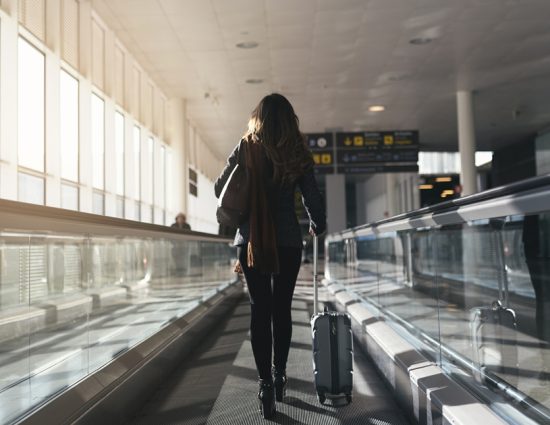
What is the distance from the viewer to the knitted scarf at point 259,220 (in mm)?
3131

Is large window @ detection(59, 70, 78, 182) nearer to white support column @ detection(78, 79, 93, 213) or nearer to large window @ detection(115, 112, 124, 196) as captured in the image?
white support column @ detection(78, 79, 93, 213)

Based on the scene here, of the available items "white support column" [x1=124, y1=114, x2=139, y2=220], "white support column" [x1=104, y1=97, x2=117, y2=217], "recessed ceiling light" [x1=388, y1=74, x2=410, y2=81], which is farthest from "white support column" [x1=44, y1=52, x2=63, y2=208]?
"recessed ceiling light" [x1=388, y1=74, x2=410, y2=81]

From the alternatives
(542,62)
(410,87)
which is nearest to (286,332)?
(542,62)

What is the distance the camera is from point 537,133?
21875 millimetres

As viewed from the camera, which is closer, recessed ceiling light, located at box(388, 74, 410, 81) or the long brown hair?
the long brown hair

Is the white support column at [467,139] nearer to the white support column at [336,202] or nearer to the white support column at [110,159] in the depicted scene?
the white support column at [110,159]

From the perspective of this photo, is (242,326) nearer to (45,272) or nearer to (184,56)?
(45,272)

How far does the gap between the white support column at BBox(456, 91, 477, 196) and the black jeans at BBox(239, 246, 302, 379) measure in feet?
41.0

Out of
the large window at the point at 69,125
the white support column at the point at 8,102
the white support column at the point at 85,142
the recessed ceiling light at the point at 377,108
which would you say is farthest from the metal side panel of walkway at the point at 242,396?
the recessed ceiling light at the point at 377,108

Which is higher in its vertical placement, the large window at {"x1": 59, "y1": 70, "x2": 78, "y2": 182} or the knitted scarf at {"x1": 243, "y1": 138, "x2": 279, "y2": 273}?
the large window at {"x1": 59, "y1": 70, "x2": 78, "y2": 182}

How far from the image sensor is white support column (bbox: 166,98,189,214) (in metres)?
15.5

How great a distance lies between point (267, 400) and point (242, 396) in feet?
Result: 1.71

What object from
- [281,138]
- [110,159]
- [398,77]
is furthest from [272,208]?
[398,77]

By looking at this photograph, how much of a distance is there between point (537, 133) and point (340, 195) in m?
7.92
